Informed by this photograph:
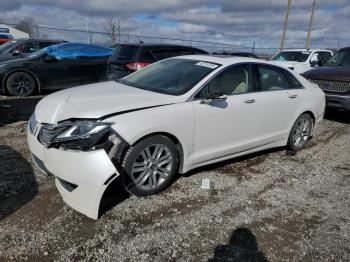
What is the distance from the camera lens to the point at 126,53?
8766mm

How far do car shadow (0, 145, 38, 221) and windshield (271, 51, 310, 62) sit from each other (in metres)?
11.6

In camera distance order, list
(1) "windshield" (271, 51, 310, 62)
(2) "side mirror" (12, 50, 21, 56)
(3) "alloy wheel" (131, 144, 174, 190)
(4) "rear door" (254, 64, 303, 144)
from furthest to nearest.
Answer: (1) "windshield" (271, 51, 310, 62) → (2) "side mirror" (12, 50, 21, 56) → (4) "rear door" (254, 64, 303, 144) → (3) "alloy wheel" (131, 144, 174, 190)

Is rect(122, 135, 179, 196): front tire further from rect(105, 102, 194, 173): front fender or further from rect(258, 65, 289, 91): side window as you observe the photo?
rect(258, 65, 289, 91): side window

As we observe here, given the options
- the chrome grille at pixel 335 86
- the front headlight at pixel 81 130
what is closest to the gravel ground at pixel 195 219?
the front headlight at pixel 81 130

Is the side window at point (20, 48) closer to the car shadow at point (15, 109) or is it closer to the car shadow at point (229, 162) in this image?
the car shadow at point (15, 109)

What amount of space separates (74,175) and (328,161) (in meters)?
4.27

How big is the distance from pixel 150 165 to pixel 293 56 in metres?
11.7

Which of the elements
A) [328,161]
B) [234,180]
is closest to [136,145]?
[234,180]

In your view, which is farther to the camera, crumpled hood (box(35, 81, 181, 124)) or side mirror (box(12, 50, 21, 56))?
side mirror (box(12, 50, 21, 56))

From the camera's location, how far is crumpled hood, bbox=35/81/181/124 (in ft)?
12.1

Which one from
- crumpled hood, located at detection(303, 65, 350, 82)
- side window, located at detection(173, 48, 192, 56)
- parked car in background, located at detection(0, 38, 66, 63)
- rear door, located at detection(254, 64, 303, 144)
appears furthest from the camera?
parked car in background, located at detection(0, 38, 66, 63)

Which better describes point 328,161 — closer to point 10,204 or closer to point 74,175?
point 74,175

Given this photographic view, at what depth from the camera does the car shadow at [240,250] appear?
123 inches

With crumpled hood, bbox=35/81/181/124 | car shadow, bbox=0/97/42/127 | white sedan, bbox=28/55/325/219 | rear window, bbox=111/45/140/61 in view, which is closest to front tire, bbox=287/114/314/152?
white sedan, bbox=28/55/325/219
